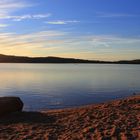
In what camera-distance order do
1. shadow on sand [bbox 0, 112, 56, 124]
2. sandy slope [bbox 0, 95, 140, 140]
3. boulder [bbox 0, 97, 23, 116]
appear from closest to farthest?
sandy slope [bbox 0, 95, 140, 140], shadow on sand [bbox 0, 112, 56, 124], boulder [bbox 0, 97, 23, 116]

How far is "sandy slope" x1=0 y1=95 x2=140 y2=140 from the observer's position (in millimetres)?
10922

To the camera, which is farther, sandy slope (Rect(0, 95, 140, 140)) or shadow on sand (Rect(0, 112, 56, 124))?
shadow on sand (Rect(0, 112, 56, 124))

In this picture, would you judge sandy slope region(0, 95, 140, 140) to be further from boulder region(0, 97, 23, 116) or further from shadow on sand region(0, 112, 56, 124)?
boulder region(0, 97, 23, 116)

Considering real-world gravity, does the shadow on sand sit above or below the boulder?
below

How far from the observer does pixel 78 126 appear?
12406 millimetres

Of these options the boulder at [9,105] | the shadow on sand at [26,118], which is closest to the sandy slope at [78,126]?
the shadow on sand at [26,118]

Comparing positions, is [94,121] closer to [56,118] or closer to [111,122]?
[111,122]

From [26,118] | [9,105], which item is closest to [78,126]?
[26,118]

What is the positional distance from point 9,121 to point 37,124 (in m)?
1.82

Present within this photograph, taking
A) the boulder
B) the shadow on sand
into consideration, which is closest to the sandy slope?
the shadow on sand

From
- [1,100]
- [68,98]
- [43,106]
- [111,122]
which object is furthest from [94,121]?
[68,98]

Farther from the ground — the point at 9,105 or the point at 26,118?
the point at 9,105

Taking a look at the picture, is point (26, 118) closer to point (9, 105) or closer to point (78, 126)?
point (9, 105)

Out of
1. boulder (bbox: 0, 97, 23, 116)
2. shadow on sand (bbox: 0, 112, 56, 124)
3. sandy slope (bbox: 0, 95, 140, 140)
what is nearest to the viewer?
sandy slope (bbox: 0, 95, 140, 140)
